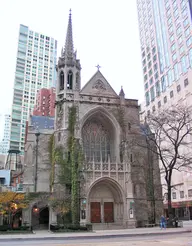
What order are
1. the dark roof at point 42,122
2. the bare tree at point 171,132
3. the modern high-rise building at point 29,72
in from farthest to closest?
the modern high-rise building at point 29,72 < the dark roof at point 42,122 < the bare tree at point 171,132

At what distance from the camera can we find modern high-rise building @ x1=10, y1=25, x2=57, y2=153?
134000 millimetres

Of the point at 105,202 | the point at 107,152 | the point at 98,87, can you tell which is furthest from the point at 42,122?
the point at 105,202

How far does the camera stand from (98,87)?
41375mm

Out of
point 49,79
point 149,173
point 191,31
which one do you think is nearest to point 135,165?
point 149,173

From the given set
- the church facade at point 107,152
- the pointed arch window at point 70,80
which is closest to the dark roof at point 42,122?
the church facade at point 107,152

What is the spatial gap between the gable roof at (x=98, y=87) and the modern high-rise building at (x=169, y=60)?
11471 mm

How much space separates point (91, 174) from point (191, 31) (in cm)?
4032

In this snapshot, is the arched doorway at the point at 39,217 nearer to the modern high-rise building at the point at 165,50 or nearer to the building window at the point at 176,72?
the modern high-rise building at the point at 165,50

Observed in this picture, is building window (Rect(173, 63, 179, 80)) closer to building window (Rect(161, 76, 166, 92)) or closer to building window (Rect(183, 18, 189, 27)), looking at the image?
building window (Rect(161, 76, 166, 92))

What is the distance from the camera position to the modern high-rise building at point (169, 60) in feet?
189

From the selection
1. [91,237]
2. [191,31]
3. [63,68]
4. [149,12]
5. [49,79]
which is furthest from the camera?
[49,79]

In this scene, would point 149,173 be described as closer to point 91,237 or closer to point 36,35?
point 91,237

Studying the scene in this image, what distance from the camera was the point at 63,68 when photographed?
138 ft

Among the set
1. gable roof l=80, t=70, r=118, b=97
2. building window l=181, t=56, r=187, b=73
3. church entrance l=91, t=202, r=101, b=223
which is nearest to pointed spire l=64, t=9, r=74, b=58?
gable roof l=80, t=70, r=118, b=97
